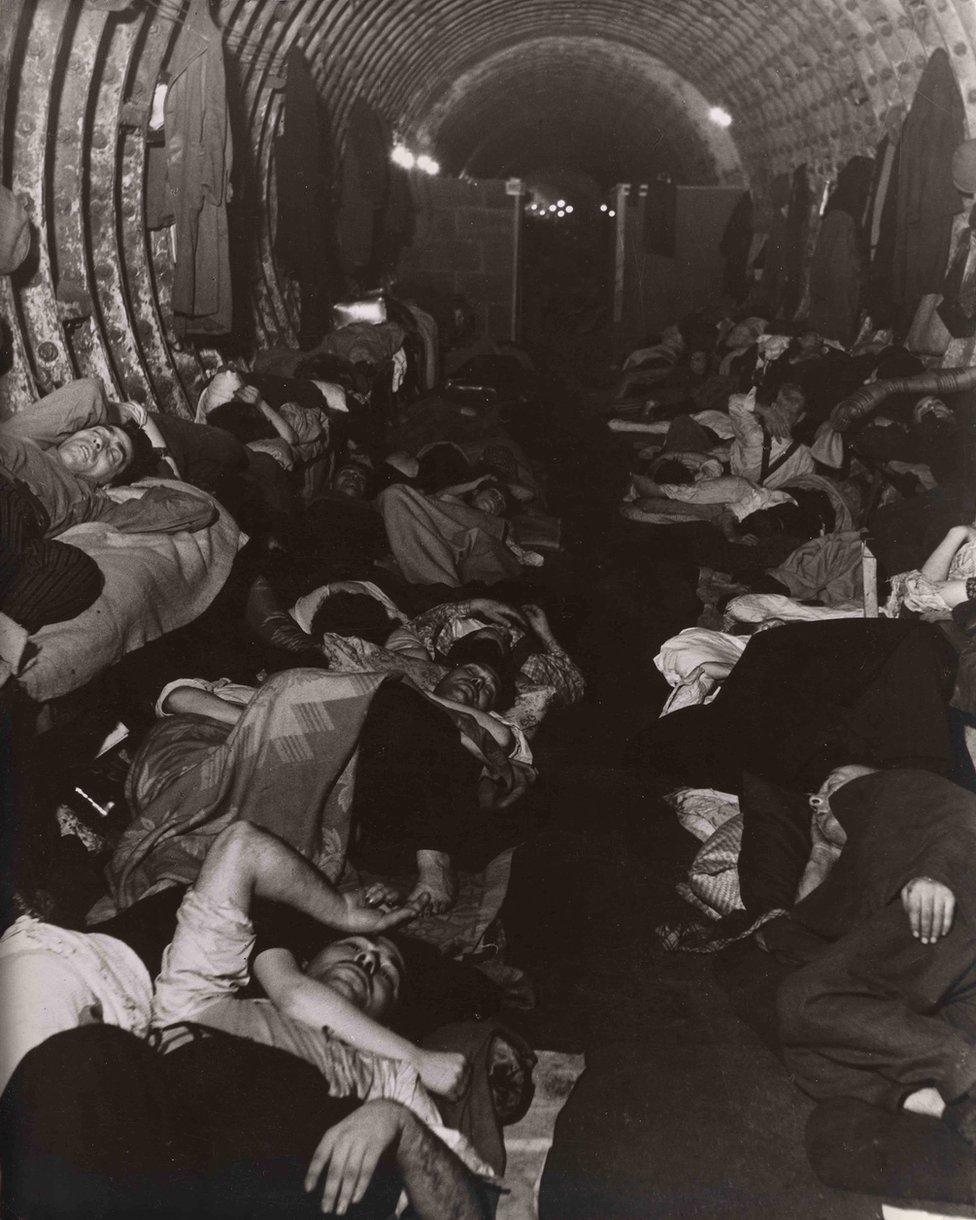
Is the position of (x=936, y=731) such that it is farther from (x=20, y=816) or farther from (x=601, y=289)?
(x=601, y=289)

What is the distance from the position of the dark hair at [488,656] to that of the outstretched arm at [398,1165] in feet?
8.23

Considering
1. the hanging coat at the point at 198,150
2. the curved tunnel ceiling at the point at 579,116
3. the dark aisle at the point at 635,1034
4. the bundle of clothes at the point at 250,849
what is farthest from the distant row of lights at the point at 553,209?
the dark aisle at the point at 635,1034

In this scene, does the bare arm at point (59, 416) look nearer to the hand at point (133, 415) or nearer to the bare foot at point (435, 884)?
the hand at point (133, 415)

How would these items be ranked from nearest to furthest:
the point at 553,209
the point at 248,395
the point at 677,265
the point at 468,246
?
the point at 248,395, the point at 468,246, the point at 677,265, the point at 553,209

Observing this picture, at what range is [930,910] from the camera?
9.46 ft

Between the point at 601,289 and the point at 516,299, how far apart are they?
6.95 meters

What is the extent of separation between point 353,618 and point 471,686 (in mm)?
1030

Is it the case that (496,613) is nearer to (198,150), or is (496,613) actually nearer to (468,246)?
(198,150)

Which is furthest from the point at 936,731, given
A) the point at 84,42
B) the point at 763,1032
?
the point at 84,42

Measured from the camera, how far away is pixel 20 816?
342cm

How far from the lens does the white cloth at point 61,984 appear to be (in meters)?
2.46

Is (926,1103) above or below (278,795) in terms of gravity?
below

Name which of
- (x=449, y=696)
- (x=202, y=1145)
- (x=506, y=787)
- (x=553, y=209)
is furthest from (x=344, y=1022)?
(x=553, y=209)

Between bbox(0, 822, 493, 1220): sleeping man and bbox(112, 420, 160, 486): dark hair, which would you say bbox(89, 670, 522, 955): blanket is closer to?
bbox(0, 822, 493, 1220): sleeping man
